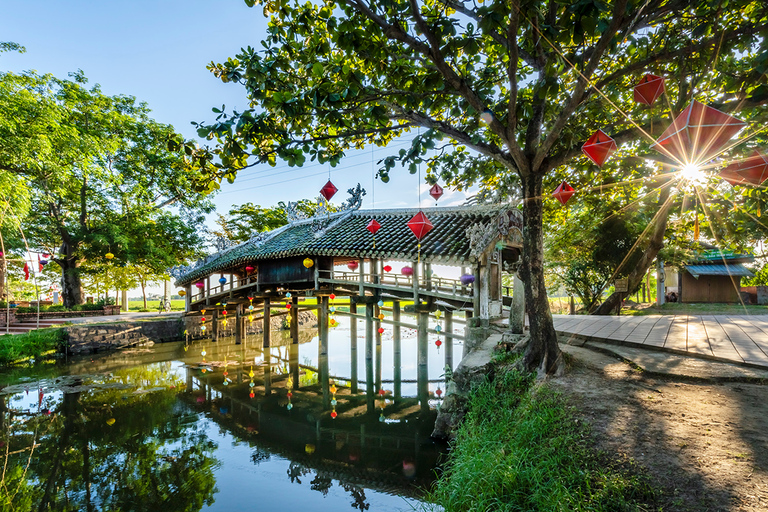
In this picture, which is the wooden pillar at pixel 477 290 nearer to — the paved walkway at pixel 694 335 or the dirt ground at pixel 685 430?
the paved walkway at pixel 694 335

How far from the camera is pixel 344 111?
482 centimetres

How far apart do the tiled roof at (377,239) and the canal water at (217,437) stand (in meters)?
3.69

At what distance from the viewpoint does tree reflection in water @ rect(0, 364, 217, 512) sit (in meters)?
4.77

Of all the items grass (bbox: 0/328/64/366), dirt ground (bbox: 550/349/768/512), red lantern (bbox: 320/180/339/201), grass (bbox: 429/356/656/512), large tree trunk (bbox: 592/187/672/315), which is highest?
red lantern (bbox: 320/180/339/201)

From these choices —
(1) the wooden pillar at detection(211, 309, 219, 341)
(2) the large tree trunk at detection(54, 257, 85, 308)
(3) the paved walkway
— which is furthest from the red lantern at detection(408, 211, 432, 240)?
(2) the large tree trunk at detection(54, 257, 85, 308)

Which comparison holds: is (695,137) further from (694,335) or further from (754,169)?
(694,335)

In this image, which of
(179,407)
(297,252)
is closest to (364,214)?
(297,252)

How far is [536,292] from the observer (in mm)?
4723

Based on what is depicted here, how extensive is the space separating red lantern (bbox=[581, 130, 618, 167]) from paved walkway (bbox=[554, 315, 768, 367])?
2.85m

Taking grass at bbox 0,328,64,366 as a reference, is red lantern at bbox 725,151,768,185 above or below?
above

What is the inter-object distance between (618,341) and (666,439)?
3155 mm

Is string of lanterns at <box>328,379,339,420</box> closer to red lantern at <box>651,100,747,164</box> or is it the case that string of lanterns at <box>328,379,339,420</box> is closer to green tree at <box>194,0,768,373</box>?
green tree at <box>194,0,768,373</box>

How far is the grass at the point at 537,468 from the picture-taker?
2.47 metres

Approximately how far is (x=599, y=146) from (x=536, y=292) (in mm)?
1910
